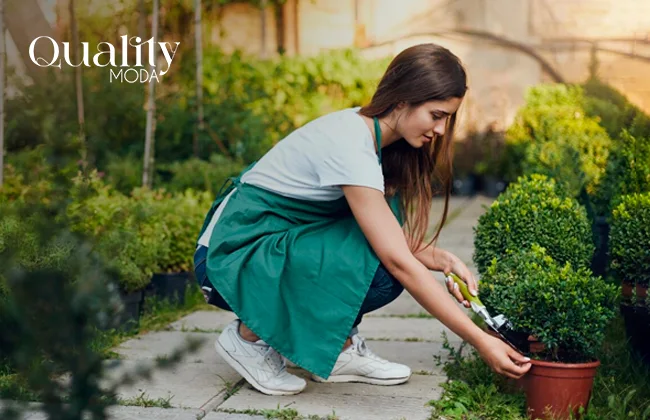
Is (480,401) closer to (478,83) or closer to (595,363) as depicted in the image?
Result: (595,363)

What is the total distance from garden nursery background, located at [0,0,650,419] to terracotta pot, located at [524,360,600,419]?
6 centimetres

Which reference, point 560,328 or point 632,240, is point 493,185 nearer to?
point 632,240

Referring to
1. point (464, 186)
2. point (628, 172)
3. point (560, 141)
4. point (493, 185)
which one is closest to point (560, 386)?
point (628, 172)

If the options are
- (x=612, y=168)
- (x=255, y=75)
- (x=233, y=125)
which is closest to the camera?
(x=612, y=168)

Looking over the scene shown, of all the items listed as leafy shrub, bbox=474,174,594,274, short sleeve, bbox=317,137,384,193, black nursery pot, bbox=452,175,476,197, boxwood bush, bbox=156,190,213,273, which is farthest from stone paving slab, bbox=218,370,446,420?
black nursery pot, bbox=452,175,476,197

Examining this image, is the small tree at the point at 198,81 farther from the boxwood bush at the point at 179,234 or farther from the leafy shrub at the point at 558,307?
the leafy shrub at the point at 558,307

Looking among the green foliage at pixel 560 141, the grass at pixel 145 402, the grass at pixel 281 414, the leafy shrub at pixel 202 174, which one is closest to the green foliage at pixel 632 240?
the green foliage at pixel 560 141

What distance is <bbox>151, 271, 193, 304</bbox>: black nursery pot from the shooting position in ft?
12.7

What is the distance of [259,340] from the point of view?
267cm

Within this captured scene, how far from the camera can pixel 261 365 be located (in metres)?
2.63

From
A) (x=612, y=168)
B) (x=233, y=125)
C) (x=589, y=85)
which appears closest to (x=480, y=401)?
(x=612, y=168)

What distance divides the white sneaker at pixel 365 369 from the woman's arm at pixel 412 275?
16.5 inches

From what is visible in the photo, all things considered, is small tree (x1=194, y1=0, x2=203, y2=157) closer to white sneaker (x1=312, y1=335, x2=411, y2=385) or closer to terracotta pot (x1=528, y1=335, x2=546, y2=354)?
white sneaker (x1=312, y1=335, x2=411, y2=385)

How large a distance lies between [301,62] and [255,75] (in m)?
0.56
